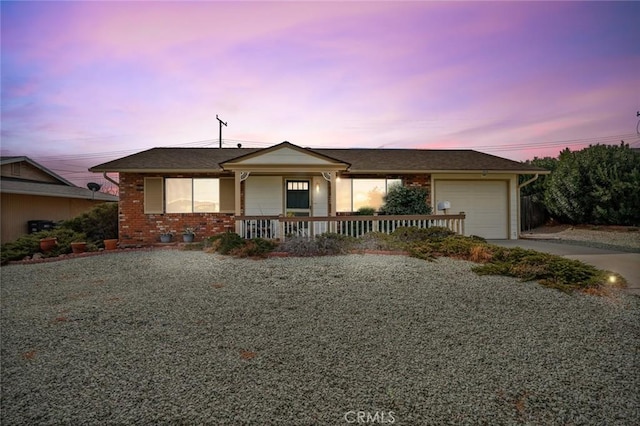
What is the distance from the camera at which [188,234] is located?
37.9 feet

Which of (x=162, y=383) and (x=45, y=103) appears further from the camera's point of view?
(x=45, y=103)

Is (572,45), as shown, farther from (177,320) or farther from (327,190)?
(177,320)

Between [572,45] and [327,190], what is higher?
[572,45]

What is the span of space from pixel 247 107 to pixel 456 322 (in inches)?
413

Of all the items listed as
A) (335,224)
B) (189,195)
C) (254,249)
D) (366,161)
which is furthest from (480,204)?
(189,195)

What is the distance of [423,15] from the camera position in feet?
24.9

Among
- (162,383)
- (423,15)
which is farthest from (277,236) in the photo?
(162,383)

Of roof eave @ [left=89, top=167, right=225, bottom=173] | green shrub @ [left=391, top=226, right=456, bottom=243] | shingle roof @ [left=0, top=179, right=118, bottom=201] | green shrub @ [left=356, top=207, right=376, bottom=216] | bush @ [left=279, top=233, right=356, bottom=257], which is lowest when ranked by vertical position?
bush @ [left=279, top=233, right=356, bottom=257]

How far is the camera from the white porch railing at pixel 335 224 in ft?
29.6

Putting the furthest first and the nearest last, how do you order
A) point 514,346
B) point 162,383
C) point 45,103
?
point 45,103 < point 514,346 < point 162,383

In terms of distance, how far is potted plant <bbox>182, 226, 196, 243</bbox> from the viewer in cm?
1150

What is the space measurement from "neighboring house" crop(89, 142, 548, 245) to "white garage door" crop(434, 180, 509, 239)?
4 cm

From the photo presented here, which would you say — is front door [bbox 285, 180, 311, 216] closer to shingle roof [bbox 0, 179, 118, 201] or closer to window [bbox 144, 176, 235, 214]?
window [bbox 144, 176, 235, 214]

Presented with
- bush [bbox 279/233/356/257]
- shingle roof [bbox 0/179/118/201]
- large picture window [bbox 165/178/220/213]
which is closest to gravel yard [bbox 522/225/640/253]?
bush [bbox 279/233/356/257]
